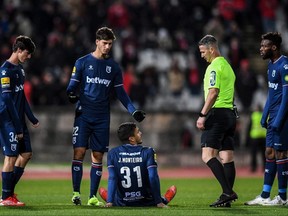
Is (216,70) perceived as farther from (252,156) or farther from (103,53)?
(252,156)

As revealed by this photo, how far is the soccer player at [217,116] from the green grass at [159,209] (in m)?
0.50

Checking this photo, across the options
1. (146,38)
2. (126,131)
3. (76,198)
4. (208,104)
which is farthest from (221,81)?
(146,38)

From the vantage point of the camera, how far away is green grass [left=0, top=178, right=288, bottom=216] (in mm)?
12938

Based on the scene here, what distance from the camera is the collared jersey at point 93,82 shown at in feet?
48.2

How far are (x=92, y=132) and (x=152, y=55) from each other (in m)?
16.1

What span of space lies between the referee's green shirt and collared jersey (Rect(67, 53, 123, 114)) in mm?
1677

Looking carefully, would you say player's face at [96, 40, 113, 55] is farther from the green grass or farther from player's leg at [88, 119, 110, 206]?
the green grass

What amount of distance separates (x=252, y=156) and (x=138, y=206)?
42.3 feet

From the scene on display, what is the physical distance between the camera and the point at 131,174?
13656 millimetres

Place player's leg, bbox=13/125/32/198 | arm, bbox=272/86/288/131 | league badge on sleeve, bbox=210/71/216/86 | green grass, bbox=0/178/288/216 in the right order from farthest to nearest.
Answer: player's leg, bbox=13/125/32/198 < arm, bbox=272/86/288/131 < league badge on sleeve, bbox=210/71/216/86 < green grass, bbox=0/178/288/216

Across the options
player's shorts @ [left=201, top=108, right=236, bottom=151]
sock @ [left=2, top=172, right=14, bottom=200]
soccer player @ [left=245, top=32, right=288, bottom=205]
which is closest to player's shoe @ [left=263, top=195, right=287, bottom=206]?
soccer player @ [left=245, top=32, right=288, bottom=205]

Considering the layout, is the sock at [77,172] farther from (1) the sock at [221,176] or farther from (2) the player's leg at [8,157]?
(1) the sock at [221,176]

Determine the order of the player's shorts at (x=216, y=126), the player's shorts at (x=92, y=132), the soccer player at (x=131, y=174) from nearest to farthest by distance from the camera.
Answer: the soccer player at (x=131, y=174) < the player's shorts at (x=216, y=126) < the player's shorts at (x=92, y=132)

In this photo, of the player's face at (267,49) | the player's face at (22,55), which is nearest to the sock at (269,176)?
the player's face at (267,49)
